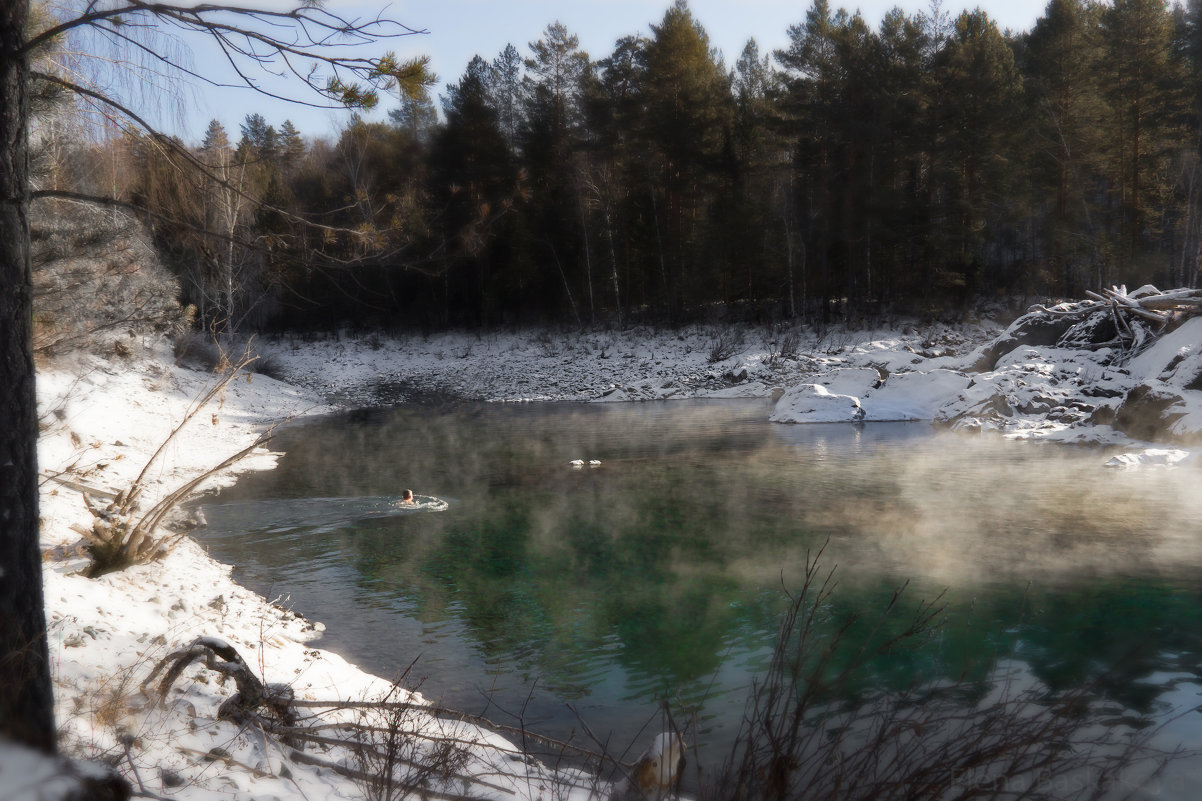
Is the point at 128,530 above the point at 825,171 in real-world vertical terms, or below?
below

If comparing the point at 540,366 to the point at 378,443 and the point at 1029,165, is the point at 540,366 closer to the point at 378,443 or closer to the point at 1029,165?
the point at 378,443

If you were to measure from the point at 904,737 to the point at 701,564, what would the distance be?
4.13 meters

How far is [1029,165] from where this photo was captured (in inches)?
1251

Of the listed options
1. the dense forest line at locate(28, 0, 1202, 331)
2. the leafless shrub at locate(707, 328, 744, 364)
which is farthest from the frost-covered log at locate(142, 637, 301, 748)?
the leafless shrub at locate(707, 328, 744, 364)

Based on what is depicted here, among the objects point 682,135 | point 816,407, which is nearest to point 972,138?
point 682,135

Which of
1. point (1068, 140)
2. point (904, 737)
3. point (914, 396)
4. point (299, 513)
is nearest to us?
point (904, 737)

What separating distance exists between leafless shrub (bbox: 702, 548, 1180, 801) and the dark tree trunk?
2.43 meters

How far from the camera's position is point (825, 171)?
31703 mm

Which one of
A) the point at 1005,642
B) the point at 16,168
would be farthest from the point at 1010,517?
the point at 16,168

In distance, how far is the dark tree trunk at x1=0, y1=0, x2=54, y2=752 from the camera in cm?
288

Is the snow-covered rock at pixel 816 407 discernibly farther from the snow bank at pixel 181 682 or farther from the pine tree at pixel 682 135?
the snow bank at pixel 181 682

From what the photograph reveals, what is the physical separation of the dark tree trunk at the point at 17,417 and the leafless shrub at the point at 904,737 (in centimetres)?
243

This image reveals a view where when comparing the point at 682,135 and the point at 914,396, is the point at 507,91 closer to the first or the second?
the point at 682,135

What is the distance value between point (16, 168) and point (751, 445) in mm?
14640
